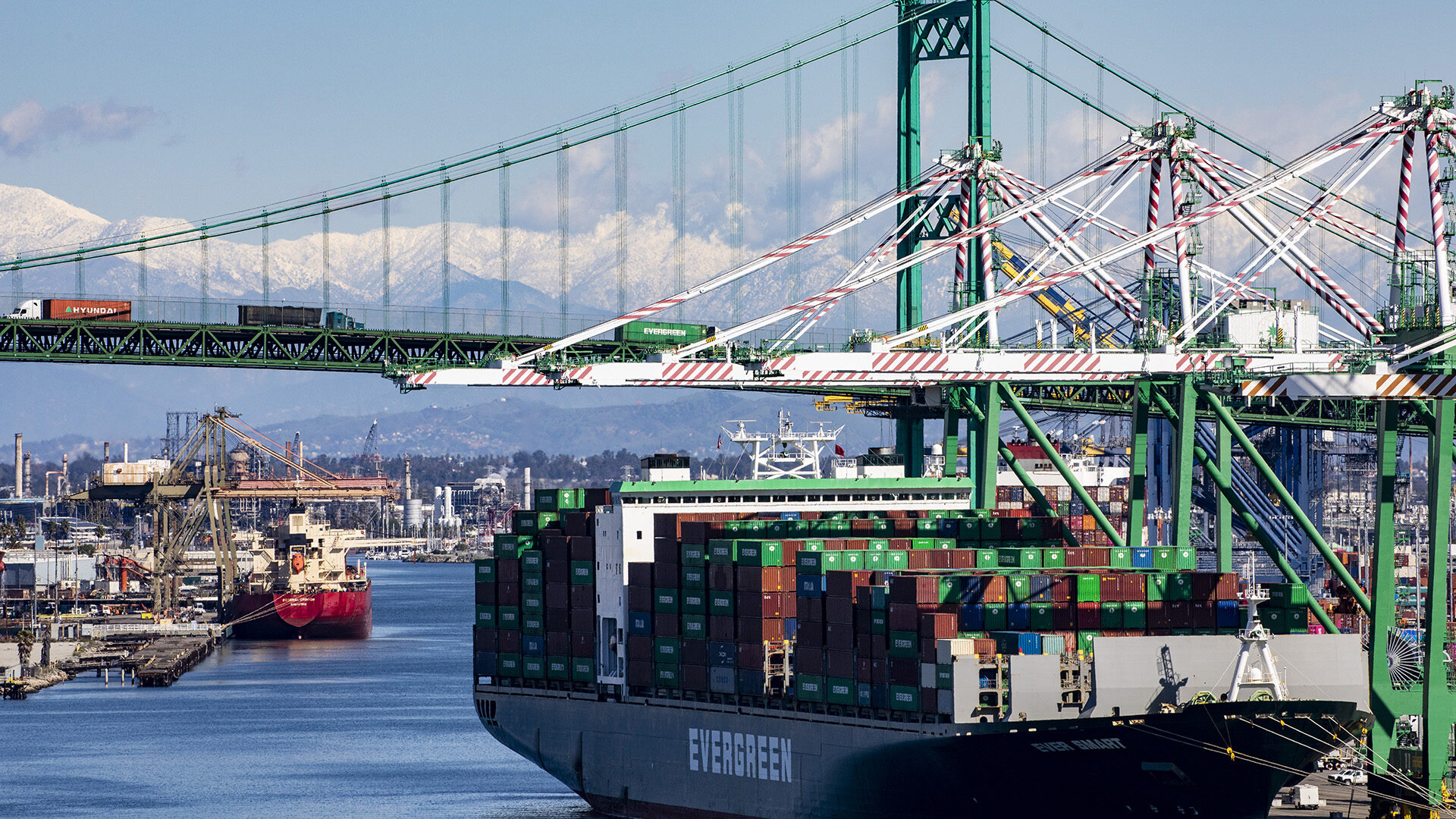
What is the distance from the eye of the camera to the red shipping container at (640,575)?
178ft

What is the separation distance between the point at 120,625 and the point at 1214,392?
307 ft

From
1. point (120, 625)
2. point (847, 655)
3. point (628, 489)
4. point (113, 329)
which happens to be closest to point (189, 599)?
point (120, 625)

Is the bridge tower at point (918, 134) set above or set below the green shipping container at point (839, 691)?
above

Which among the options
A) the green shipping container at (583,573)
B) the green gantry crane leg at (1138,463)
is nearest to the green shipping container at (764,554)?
the green shipping container at (583,573)

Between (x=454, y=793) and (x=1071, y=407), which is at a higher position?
(x=1071, y=407)

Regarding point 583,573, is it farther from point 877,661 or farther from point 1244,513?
point 1244,513

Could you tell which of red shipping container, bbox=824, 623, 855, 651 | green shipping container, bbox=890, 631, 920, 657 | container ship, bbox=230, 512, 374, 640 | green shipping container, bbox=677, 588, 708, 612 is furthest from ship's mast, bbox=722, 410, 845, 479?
container ship, bbox=230, 512, 374, 640

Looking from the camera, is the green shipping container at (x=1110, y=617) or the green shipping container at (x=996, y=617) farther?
the green shipping container at (x=1110, y=617)

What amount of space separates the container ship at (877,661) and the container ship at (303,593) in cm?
7166

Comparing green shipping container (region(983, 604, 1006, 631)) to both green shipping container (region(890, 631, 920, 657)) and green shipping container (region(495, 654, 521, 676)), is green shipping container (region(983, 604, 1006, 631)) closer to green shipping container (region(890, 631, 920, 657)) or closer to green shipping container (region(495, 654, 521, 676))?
green shipping container (region(890, 631, 920, 657))

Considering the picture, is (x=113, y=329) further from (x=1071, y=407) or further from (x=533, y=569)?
(x=1071, y=407)

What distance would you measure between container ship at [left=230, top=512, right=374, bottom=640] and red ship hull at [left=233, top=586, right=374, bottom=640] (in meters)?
0.05

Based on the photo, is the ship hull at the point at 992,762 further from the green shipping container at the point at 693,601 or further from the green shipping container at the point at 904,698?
the green shipping container at the point at 693,601

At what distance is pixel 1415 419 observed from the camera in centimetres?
9431
